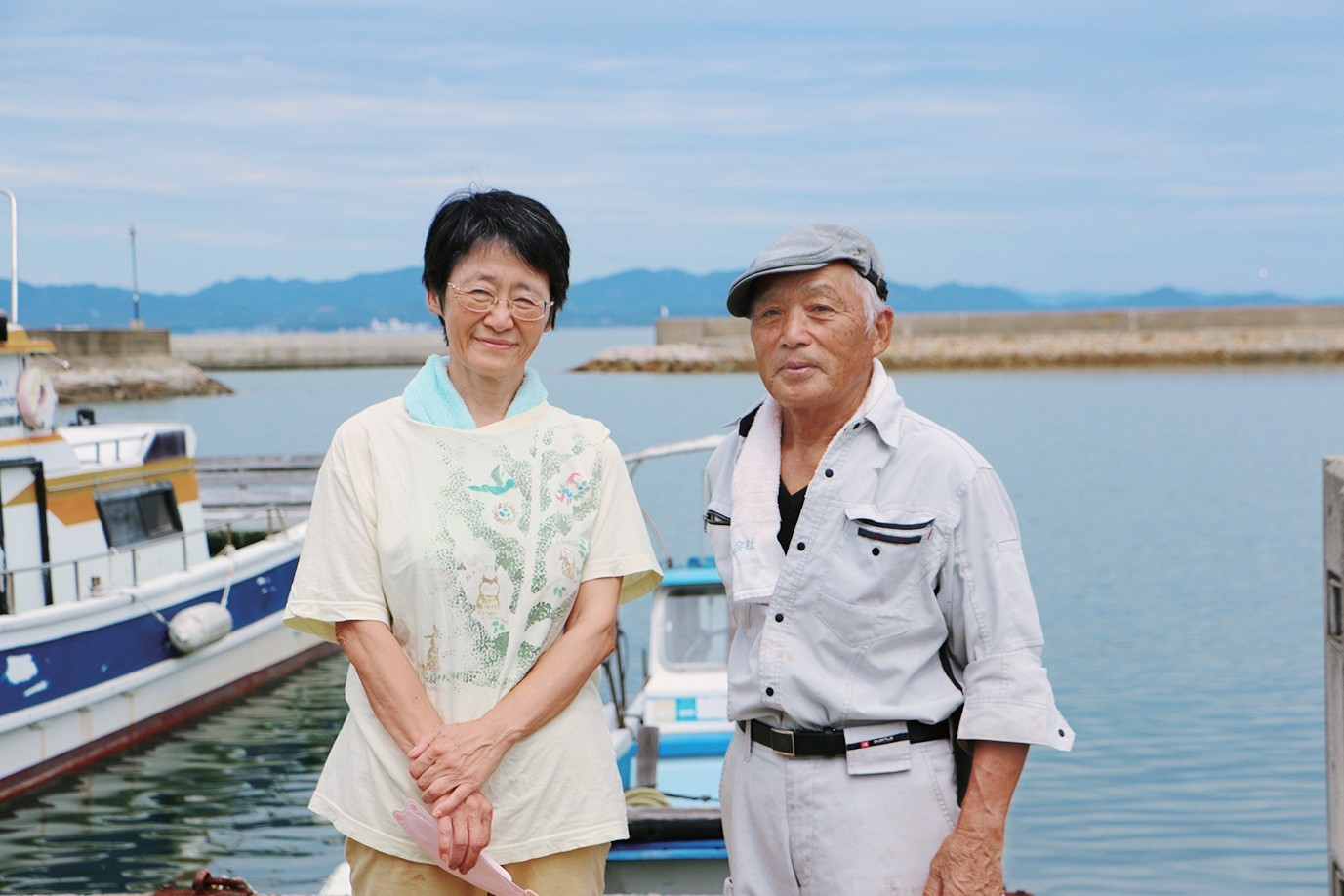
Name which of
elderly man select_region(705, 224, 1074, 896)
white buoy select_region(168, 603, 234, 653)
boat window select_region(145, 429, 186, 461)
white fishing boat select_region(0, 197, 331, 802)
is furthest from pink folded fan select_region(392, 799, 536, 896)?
boat window select_region(145, 429, 186, 461)

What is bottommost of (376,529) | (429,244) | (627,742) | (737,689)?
(627,742)

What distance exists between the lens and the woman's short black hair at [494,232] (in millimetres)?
2666

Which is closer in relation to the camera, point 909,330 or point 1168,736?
point 1168,736

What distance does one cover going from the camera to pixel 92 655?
34.3 ft

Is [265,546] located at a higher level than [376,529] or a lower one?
lower

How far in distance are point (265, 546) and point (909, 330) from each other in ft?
232

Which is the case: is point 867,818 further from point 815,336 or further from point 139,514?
point 139,514

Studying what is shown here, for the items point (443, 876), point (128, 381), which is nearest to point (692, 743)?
point (443, 876)

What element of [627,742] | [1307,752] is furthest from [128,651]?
[1307,752]

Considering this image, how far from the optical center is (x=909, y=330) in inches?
3206

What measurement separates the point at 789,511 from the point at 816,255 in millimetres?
482

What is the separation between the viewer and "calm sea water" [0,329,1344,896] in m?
9.75

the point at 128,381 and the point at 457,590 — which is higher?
the point at 128,381

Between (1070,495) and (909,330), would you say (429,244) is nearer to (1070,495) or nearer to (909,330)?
(1070,495)
